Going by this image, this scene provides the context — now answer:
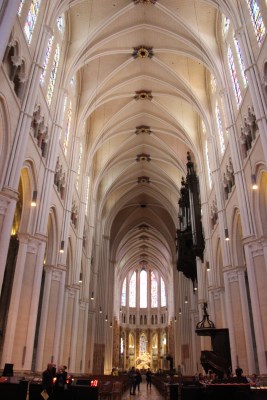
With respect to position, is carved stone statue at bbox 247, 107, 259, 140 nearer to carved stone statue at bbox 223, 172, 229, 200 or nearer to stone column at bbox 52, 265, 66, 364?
carved stone statue at bbox 223, 172, 229, 200

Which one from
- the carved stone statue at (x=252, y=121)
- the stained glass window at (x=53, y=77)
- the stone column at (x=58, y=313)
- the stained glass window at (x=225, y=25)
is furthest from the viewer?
the stained glass window at (x=225, y=25)

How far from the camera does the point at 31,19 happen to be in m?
14.5

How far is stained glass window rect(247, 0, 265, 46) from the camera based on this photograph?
45.5 ft

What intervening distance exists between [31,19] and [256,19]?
353 inches

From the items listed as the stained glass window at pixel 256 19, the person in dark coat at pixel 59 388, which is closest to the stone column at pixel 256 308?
the person in dark coat at pixel 59 388

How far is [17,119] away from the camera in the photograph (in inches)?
498

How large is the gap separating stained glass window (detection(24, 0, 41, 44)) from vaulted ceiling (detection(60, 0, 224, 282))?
373 centimetres

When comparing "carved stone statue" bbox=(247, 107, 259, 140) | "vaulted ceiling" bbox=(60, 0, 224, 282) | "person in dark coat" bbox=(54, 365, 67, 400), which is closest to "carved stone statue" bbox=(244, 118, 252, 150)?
"carved stone statue" bbox=(247, 107, 259, 140)

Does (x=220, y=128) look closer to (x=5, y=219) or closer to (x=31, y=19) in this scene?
(x=31, y=19)

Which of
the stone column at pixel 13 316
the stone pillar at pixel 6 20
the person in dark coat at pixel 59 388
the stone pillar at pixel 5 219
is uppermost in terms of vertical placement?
the stone pillar at pixel 6 20

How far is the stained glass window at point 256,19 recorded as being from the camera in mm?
13883

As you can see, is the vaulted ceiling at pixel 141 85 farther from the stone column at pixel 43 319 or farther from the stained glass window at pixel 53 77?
the stone column at pixel 43 319

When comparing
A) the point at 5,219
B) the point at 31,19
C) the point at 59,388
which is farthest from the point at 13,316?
the point at 31,19

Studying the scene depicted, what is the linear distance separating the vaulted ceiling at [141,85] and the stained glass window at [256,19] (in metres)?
3.44
